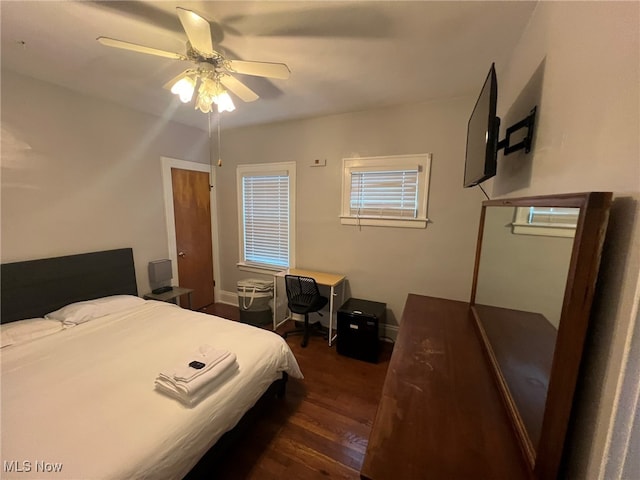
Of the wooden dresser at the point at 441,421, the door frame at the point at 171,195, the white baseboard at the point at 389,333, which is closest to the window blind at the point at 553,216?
the wooden dresser at the point at 441,421

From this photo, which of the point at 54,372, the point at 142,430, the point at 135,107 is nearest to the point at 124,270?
the point at 54,372

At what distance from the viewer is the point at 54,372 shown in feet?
5.01

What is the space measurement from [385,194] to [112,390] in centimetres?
278

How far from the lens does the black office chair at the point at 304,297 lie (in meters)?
2.93

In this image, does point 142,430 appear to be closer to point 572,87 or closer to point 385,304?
point 572,87

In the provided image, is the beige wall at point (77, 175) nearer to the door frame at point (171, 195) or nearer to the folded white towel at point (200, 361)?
the door frame at point (171, 195)

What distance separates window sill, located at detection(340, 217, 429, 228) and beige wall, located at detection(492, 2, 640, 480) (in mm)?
1693

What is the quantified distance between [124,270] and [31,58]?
1.94m

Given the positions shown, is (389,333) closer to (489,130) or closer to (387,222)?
(387,222)

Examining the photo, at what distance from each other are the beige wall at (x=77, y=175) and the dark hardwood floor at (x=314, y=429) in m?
2.24

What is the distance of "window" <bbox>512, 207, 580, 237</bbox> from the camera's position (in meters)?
0.68

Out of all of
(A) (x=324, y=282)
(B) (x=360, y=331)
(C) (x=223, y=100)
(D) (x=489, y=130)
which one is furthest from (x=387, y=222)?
(C) (x=223, y=100)

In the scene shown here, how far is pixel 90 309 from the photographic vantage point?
2252 millimetres

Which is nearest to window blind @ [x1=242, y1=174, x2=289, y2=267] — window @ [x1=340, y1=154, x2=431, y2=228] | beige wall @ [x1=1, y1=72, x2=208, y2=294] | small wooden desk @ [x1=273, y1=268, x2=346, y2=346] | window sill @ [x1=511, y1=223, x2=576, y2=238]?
small wooden desk @ [x1=273, y1=268, x2=346, y2=346]
